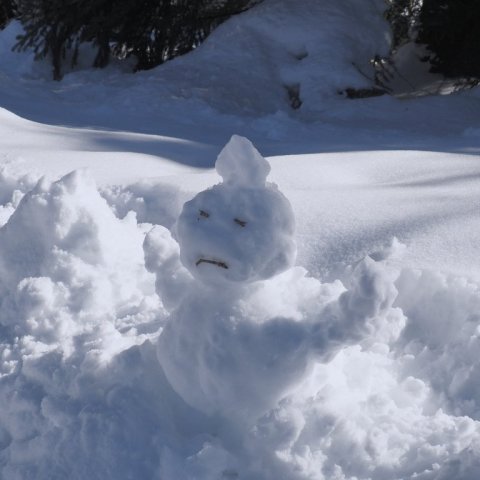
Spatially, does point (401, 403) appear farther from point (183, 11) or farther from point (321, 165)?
point (183, 11)

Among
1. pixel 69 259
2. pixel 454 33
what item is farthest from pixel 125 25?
pixel 69 259

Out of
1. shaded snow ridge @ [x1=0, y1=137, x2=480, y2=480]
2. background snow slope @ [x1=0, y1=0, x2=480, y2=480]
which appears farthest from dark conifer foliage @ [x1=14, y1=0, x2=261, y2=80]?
shaded snow ridge @ [x1=0, y1=137, x2=480, y2=480]

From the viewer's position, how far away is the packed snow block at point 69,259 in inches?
92.5

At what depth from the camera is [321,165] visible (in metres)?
3.80

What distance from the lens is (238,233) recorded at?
172 centimetres

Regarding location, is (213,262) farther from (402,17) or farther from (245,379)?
(402,17)

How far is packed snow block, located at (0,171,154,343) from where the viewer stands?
2350 millimetres

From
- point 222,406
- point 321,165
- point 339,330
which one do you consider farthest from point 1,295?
point 321,165

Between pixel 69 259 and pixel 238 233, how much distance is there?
965 mm

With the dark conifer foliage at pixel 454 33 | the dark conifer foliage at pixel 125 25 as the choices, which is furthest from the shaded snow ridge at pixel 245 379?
the dark conifer foliage at pixel 125 25

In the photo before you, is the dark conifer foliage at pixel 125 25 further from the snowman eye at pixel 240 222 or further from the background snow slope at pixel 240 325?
the snowman eye at pixel 240 222

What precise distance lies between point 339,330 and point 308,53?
560 centimetres

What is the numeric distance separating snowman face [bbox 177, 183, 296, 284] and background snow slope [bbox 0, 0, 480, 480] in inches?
5.0

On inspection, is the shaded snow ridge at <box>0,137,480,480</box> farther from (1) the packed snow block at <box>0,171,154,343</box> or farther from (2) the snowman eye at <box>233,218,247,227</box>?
(1) the packed snow block at <box>0,171,154,343</box>
